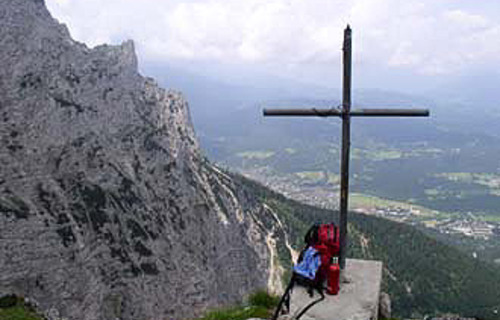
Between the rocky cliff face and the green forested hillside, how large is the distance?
28.6 metres

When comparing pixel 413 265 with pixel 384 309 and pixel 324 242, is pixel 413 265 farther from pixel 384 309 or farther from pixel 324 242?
pixel 324 242

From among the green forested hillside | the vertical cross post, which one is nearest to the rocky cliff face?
the green forested hillside

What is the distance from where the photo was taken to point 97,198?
79.8m

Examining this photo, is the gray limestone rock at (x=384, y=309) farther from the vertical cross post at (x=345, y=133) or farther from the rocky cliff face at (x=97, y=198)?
the rocky cliff face at (x=97, y=198)

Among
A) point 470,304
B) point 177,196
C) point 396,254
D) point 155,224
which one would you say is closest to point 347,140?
point 155,224

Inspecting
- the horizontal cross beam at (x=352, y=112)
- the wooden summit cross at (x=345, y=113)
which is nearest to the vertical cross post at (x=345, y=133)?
the wooden summit cross at (x=345, y=113)

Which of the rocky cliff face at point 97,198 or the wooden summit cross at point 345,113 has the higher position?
the wooden summit cross at point 345,113

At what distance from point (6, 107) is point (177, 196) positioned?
31.2 meters

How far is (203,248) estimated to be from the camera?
9212 cm

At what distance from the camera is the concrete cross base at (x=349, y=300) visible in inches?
535

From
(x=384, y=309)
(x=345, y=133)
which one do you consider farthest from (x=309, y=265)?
(x=384, y=309)

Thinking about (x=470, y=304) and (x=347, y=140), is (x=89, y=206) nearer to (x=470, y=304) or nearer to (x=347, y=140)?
(x=347, y=140)

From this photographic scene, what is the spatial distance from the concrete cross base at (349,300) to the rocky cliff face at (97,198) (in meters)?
51.6

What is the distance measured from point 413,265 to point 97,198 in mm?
95533
